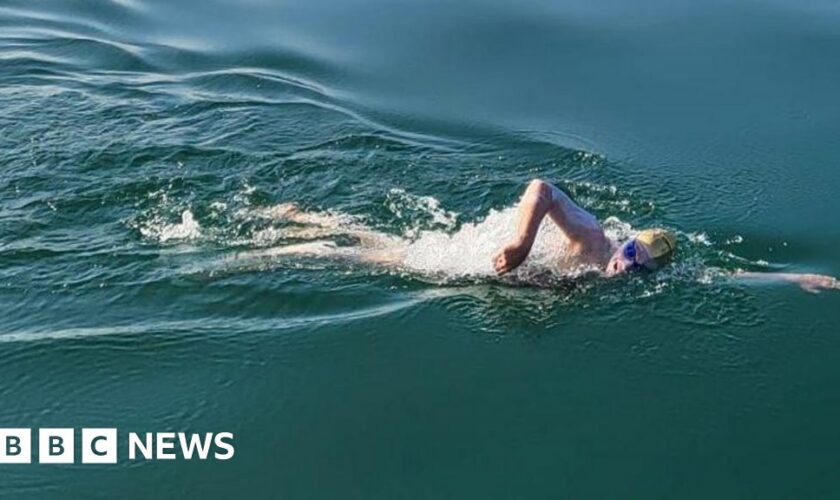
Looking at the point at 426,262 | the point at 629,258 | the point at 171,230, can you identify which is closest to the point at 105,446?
the point at 171,230

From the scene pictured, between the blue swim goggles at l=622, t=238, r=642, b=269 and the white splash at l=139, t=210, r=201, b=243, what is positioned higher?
the blue swim goggles at l=622, t=238, r=642, b=269

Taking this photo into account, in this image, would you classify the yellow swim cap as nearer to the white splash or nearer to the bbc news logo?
the bbc news logo

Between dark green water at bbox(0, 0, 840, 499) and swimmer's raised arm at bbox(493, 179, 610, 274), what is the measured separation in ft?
1.40

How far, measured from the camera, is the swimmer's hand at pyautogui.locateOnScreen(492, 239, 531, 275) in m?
8.32

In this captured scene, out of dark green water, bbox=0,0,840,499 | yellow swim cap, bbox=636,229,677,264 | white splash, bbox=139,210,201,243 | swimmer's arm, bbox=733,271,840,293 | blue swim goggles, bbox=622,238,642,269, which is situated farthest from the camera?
white splash, bbox=139,210,201,243

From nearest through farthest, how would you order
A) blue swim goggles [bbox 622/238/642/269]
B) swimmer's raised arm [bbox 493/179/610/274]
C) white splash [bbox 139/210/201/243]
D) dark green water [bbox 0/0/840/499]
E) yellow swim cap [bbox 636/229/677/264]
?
1. dark green water [bbox 0/0/840/499]
2. swimmer's raised arm [bbox 493/179/610/274]
3. blue swim goggles [bbox 622/238/642/269]
4. yellow swim cap [bbox 636/229/677/264]
5. white splash [bbox 139/210/201/243]

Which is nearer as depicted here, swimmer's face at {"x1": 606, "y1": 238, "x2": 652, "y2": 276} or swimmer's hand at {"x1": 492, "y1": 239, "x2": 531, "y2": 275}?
swimmer's hand at {"x1": 492, "y1": 239, "x2": 531, "y2": 275}

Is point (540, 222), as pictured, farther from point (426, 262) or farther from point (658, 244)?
point (426, 262)

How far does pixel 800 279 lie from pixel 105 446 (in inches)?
232

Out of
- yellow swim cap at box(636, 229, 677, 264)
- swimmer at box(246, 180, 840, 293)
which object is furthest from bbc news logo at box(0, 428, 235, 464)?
yellow swim cap at box(636, 229, 677, 264)

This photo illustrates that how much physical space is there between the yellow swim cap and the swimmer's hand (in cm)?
109

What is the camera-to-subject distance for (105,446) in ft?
23.9

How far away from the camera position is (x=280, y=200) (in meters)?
10.5

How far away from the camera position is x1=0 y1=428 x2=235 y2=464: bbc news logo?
7.18m
